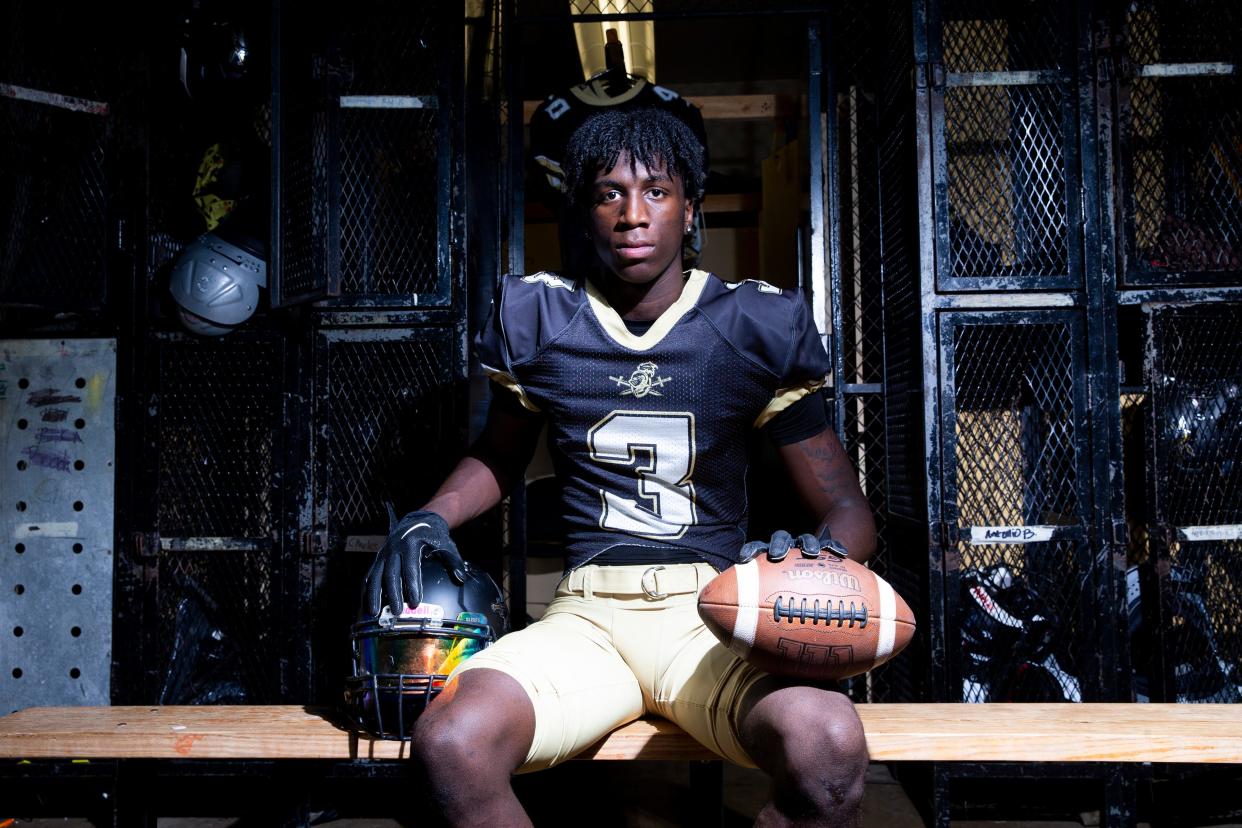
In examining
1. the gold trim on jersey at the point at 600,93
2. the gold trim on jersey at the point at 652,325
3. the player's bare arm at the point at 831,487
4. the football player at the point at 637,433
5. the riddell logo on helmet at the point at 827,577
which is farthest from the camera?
the gold trim on jersey at the point at 600,93

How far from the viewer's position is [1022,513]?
112 inches

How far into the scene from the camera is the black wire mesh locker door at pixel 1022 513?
2758mm

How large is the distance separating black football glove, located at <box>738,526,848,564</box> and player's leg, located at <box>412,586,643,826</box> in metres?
0.41

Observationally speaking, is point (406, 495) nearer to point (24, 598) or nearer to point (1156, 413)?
point (24, 598)

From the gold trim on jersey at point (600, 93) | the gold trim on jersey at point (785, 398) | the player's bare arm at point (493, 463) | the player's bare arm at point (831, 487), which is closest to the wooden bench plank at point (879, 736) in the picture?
the player's bare arm at point (831, 487)

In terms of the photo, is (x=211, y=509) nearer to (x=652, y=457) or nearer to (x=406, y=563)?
(x=406, y=563)

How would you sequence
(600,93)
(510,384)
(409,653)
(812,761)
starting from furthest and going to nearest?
1. (600,93)
2. (510,384)
3. (409,653)
4. (812,761)

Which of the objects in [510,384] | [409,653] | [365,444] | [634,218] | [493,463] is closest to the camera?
[409,653]

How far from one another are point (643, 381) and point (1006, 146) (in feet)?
5.53

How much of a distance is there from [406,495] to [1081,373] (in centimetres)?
210

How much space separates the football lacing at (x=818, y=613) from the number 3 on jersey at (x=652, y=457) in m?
0.53

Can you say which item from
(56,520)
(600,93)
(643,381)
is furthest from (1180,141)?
(56,520)

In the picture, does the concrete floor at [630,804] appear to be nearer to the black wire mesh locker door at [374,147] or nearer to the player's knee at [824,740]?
the player's knee at [824,740]

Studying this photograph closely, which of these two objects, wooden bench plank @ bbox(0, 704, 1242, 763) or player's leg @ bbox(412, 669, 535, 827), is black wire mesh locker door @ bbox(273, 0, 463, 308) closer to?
wooden bench plank @ bbox(0, 704, 1242, 763)
